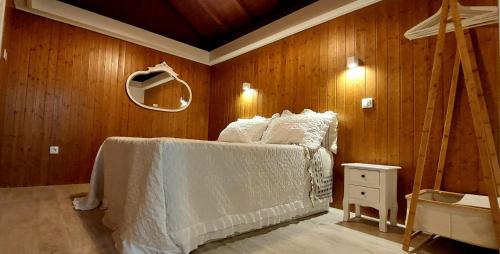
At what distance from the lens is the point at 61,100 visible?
3338 mm

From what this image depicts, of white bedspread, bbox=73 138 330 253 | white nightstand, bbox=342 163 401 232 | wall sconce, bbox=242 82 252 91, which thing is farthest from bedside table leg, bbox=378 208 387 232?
wall sconce, bbox=242 82 252 91

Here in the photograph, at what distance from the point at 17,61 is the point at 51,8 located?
78 cm

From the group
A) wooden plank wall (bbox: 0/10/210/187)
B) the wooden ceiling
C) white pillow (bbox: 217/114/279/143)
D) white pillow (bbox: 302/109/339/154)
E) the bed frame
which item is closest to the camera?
the bed frame

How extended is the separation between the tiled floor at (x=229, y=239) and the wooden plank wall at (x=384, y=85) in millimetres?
535

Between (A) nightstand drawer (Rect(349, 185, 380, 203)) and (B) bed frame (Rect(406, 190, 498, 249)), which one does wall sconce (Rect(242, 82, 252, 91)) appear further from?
Result: (B) bed frame (Rect(406, 190, 498, 249))

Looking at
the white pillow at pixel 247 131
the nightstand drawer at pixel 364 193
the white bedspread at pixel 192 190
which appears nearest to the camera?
the white bedspread at pixel 192 190

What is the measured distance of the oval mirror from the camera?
13.0 feet

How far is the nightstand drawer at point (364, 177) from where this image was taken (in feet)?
6.75

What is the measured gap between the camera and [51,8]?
317 centimetres

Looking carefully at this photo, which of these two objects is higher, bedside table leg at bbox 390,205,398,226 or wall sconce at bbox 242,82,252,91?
wall sconce at bbox 242,82,252,91

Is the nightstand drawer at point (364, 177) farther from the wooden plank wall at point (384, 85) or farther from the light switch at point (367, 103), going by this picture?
the light switch at point (367, 103)

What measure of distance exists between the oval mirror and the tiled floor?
208cm

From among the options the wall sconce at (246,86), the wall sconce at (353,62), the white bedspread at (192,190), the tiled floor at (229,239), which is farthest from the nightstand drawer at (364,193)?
the wall sconce at (246,86)

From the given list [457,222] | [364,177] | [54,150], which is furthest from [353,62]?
[54,150]
